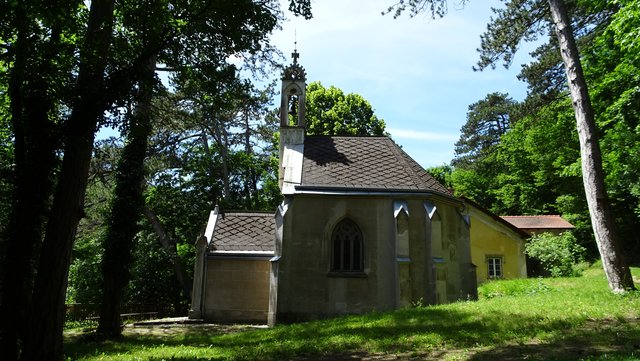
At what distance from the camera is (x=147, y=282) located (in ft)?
87.8

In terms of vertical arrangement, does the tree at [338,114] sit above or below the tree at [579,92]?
above

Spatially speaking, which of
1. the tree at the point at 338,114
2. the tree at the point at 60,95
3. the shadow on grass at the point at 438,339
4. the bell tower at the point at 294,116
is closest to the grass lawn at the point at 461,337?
the shadow on grass at the point at 438,339

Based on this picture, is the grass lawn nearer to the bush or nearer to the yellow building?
the bush

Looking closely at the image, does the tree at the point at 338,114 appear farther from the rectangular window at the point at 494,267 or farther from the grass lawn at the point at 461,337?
the grass lawn at the point at 461,337

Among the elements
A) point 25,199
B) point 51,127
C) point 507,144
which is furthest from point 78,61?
point 507,144

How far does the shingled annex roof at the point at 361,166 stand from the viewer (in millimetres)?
16812

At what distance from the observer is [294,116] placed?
75.7ft

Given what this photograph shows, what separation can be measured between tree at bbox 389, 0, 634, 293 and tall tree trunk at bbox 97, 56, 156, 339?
9450 mm

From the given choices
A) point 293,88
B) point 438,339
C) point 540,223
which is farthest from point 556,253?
point 438,339

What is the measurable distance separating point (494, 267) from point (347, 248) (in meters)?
14.7

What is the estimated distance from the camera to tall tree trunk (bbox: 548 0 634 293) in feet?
35.1

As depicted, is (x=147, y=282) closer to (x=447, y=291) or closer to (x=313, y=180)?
(x=313, y=180)

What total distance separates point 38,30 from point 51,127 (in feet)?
6.78

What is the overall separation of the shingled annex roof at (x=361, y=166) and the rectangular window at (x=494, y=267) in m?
11.0
